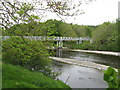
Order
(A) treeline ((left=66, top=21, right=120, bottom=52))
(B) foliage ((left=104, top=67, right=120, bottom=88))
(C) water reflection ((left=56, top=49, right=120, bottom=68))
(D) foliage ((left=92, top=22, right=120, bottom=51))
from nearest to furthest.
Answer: (B) foliage ((left=104, top=67, right=120, bottom=88))
(C) water reflection ((left=56, top=49, right=120, bottom=68))
(A) treeline ((left=66, top=21, right=120, bottom=52))
(D) foliage ((left=92, top=22, right=120, bottom=51))

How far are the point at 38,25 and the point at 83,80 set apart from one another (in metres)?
7.30

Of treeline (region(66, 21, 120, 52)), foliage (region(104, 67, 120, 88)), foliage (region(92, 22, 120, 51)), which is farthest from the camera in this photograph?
foliage (region(92, 22, 120, 51))

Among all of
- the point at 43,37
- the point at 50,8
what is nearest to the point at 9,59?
the point at 43,37

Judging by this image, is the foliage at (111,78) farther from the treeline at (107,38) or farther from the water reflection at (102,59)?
the treeline at (107,38)

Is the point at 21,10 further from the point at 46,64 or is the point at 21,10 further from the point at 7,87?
the point at 46,64

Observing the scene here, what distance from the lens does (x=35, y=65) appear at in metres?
11.1

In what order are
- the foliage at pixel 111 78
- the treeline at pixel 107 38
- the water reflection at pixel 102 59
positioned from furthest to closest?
the treeline at pixel 107 38, the water reflection at pixel 102 59, the foliage at pixel 111 78

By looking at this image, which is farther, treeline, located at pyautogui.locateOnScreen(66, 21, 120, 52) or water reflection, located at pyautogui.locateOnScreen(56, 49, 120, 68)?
treeline, located at pyautogui.locateOnScreen(66, 21, 120, 52)

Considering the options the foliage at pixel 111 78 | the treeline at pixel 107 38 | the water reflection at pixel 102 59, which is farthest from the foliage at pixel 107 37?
the foliage at pixel 111 78

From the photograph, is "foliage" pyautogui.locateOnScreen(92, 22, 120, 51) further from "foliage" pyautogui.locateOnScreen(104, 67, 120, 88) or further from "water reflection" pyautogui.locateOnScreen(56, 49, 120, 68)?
"foliage" pyautogui.locateOnScreen(104, 67, 120, 88)

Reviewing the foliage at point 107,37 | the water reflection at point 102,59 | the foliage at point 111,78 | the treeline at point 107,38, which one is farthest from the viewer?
the foliage at point 107,37

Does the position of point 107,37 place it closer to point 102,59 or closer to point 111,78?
point 102,59

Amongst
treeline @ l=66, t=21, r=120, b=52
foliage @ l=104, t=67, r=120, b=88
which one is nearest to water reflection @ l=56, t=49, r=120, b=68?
treeline @ l=66, t=21, r=120, b=52

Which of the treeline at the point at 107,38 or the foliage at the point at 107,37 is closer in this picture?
the treeline at the point at 107,38
